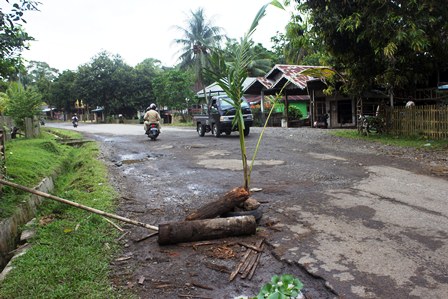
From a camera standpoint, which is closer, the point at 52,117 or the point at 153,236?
the point at 153,236

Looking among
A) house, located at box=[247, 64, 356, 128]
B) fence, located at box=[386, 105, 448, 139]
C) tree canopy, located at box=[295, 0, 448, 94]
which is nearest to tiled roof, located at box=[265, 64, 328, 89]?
house, located at box=[247, 64, 356, 128]

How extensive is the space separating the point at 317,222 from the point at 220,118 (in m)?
12.6

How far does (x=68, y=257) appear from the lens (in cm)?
402

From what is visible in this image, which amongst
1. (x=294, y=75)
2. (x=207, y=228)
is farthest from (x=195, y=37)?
(x=207, y=228)

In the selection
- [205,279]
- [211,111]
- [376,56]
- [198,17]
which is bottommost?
[205,279]

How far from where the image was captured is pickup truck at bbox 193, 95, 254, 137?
17.2 metres

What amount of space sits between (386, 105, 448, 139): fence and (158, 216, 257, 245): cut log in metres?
12.5

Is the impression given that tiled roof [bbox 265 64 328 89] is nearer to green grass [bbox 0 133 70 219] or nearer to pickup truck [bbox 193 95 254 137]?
pickup truck [bbox 193 95 254 137]

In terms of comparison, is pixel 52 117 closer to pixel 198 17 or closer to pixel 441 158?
pixel 198 17

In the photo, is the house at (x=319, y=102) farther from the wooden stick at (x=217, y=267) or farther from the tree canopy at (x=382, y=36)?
the wooden stick at (x=217, y=267)

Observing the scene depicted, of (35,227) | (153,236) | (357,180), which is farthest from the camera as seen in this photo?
(357,180)

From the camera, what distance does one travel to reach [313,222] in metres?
4.93

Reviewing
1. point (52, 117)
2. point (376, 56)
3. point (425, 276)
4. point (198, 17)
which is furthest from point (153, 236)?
point (52, 117)

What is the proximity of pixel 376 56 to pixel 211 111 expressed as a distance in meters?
7.58
